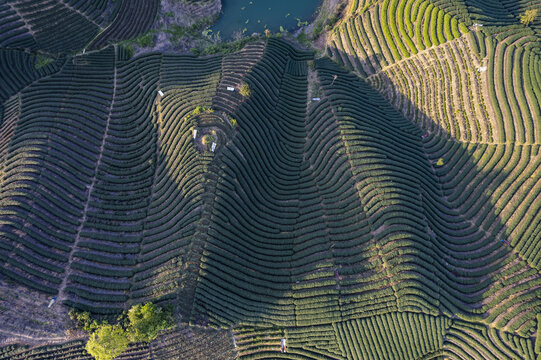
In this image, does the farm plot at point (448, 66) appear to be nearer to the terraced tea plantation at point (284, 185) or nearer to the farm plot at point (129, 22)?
the terraced tea plantation at point (284, 185)

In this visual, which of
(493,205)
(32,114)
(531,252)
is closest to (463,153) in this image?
(493,205)

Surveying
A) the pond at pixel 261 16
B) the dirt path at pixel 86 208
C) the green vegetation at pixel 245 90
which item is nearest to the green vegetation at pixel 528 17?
the pond at pixel 261 16

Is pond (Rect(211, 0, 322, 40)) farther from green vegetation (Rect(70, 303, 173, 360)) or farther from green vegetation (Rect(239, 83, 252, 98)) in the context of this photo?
green vegetation (Rect(70, 303, 173, 360))

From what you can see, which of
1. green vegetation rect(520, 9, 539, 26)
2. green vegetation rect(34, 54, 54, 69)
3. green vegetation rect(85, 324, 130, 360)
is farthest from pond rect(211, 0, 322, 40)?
green vegetation rect(85, 324, 130, 360)

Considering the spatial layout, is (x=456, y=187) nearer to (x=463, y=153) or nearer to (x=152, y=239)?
(x=463, y=153)

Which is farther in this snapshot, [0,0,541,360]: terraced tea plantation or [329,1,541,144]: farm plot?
[329,1,541,144]: farm plot

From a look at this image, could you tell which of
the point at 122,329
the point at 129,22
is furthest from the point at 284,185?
the point at 129,22
